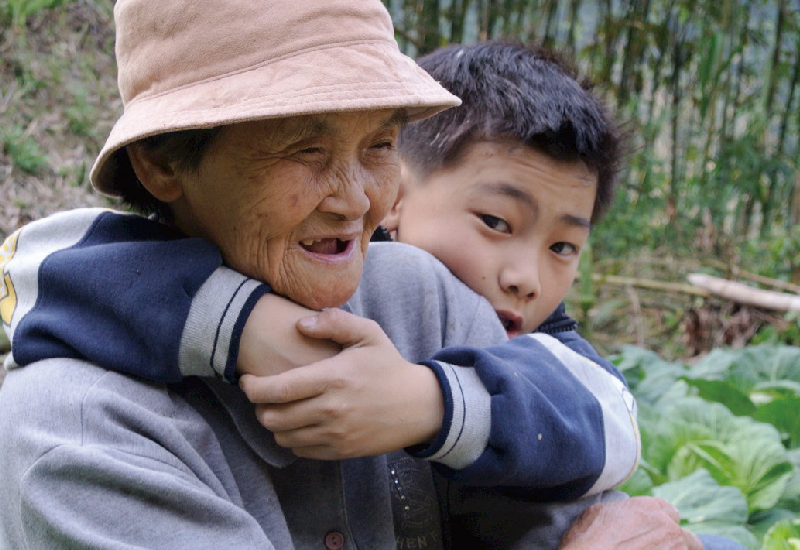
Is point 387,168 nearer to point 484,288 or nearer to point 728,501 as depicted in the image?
point 484,288

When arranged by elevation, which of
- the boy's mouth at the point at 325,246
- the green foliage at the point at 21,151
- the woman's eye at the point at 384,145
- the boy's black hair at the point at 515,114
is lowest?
the green foliage at the point at 21,151

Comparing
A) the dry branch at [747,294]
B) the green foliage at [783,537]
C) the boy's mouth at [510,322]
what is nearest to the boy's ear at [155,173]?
the boy's mouth at [510,322]

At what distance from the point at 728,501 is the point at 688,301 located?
2884 mm

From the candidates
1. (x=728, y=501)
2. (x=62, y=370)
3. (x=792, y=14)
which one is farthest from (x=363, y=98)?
(x=792, y=14)

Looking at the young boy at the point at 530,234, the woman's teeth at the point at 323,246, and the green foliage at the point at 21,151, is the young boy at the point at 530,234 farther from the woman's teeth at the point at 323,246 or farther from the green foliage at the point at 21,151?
the green foliage at the point at 21,151

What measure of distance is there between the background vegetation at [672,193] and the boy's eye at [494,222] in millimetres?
540

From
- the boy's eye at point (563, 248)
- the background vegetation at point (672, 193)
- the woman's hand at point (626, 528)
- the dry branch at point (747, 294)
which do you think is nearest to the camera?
Result: the woman's hand at point (626, 528)

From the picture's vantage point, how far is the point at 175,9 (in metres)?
1.20

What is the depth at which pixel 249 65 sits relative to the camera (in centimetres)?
119

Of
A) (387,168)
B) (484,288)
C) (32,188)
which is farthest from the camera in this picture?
(32,188)

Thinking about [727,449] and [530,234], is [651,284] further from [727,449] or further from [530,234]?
[530,234]

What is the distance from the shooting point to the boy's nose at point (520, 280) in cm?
183

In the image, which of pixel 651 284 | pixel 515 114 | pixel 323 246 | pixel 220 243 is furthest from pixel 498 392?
pixel 651 284

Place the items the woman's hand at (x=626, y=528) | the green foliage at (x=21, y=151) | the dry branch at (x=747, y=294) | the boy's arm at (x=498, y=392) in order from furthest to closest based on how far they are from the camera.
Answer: the dry branch at (x=747, y=294), the green foliage at (x=21, y=151), the woman's hand at (x=626, y=528), the boy's arm at (x=498, y=392)
